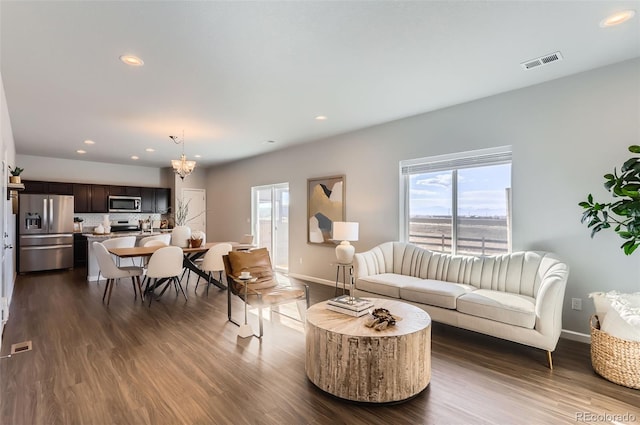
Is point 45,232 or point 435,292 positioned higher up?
point 45,232

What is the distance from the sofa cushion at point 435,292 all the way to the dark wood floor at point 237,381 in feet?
1.31

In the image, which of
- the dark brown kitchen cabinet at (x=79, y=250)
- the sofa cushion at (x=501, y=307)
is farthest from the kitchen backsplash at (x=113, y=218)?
the sofa cushion at (x=501, y=307)

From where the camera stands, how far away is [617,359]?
2.48 meters

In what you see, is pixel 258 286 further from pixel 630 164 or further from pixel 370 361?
pixel 630 164

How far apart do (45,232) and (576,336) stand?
32.0ft

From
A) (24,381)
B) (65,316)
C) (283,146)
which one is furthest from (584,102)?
(65,316)

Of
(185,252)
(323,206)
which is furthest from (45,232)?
(323,206)

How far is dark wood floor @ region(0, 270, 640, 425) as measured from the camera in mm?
2107

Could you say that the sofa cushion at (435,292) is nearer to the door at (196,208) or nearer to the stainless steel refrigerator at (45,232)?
the door at (196,208)

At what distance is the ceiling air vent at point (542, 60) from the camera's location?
9.51 ft

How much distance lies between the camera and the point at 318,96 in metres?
3.84

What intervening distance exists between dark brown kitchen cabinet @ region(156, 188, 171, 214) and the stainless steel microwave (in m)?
0.48

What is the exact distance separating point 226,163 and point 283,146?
114 inches

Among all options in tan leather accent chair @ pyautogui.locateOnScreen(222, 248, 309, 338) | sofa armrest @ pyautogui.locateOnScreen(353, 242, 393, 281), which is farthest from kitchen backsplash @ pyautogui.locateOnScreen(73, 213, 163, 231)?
sofa armrest @ pyautogui.locateOnScreen(353, 242, 393, 281)
